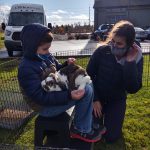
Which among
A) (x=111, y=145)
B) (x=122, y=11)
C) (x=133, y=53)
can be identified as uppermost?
(x=122, y=11)

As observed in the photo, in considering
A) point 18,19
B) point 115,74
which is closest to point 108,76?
point 115,74

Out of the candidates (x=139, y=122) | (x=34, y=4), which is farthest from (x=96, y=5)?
(x=139, y=122)

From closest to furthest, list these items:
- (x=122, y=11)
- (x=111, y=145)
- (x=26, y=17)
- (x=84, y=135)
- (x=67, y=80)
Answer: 1. (x=67, y=80)
2. (x=84, y=135)
3. (x=111, y=145)
4. (x=26, y=17)
5. (x=122, y=11)

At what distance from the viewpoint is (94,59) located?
13.8ft

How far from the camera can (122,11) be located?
4344cm

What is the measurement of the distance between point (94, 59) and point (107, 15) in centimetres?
4051

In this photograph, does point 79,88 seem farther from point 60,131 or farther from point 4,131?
point 4,131

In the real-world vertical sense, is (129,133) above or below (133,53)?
below

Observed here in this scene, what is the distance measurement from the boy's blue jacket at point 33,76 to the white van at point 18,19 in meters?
11.6

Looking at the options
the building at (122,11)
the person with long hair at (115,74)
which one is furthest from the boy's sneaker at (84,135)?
the building at (122,11)

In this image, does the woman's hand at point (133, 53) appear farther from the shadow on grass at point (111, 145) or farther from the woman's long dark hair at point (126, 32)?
the shadow on grass at point (111, 145)

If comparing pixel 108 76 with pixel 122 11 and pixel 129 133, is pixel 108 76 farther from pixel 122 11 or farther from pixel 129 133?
pixel 122 11

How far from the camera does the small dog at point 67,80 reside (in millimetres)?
3020

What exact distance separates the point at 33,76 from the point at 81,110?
0.65 metres
